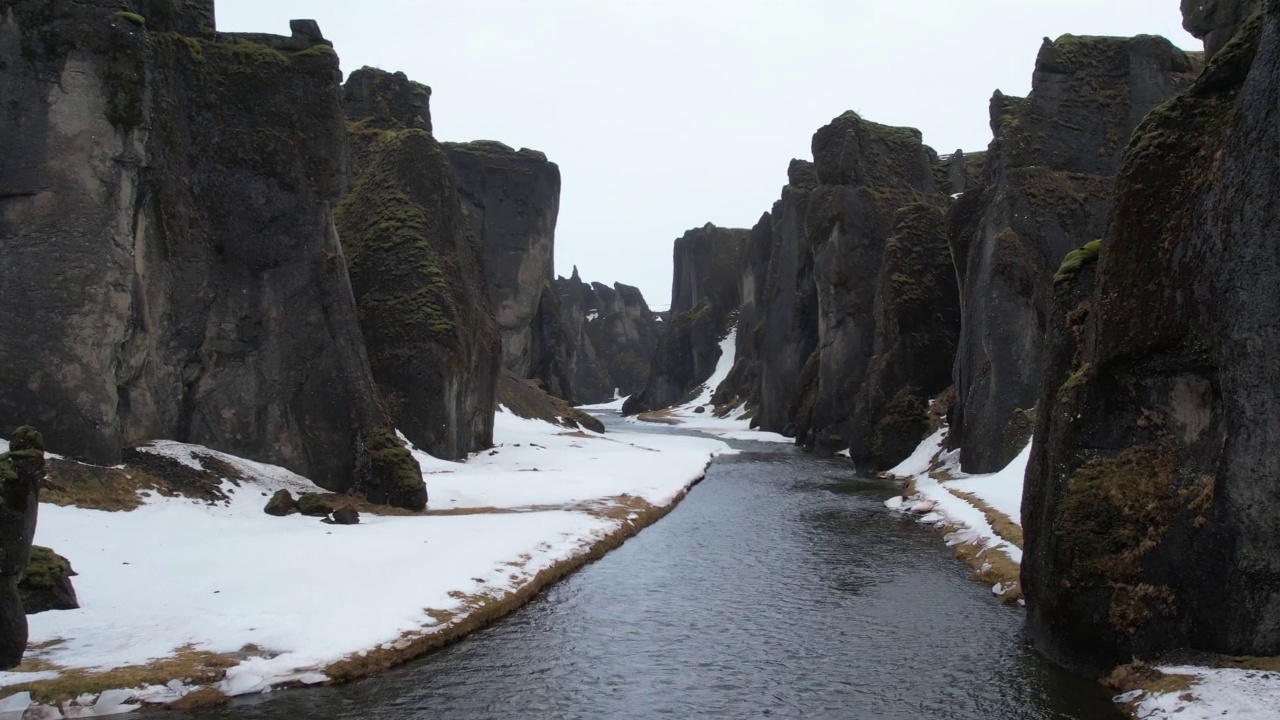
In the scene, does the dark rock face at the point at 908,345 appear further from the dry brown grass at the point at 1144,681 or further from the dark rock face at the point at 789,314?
the dry brown grass at the point at 1144,681

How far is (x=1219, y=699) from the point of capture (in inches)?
491

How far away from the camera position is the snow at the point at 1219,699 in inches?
476

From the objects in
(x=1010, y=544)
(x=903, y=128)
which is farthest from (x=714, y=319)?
(x=1010, y=544)

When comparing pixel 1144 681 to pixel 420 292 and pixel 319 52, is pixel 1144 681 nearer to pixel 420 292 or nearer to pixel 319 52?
pixel 319 52

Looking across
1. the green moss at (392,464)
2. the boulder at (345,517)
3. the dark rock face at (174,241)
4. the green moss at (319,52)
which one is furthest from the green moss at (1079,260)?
the green moss at (319,52)

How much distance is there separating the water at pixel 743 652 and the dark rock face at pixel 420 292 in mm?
17265

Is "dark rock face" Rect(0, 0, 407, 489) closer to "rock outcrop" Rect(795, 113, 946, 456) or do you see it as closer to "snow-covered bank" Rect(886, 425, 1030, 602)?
"snow-covered bank" Rect(886, 425, 1030, 602)

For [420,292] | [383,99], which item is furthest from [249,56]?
[383,99]

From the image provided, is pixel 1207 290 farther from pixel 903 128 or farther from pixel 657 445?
pixel 903 128

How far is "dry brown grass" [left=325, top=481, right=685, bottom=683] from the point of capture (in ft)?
52.3

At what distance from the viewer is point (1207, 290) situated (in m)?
14.3

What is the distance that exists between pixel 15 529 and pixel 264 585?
5989 millimetres

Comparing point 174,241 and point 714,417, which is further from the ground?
point 174,241

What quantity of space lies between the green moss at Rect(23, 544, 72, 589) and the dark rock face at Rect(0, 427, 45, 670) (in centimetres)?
243
